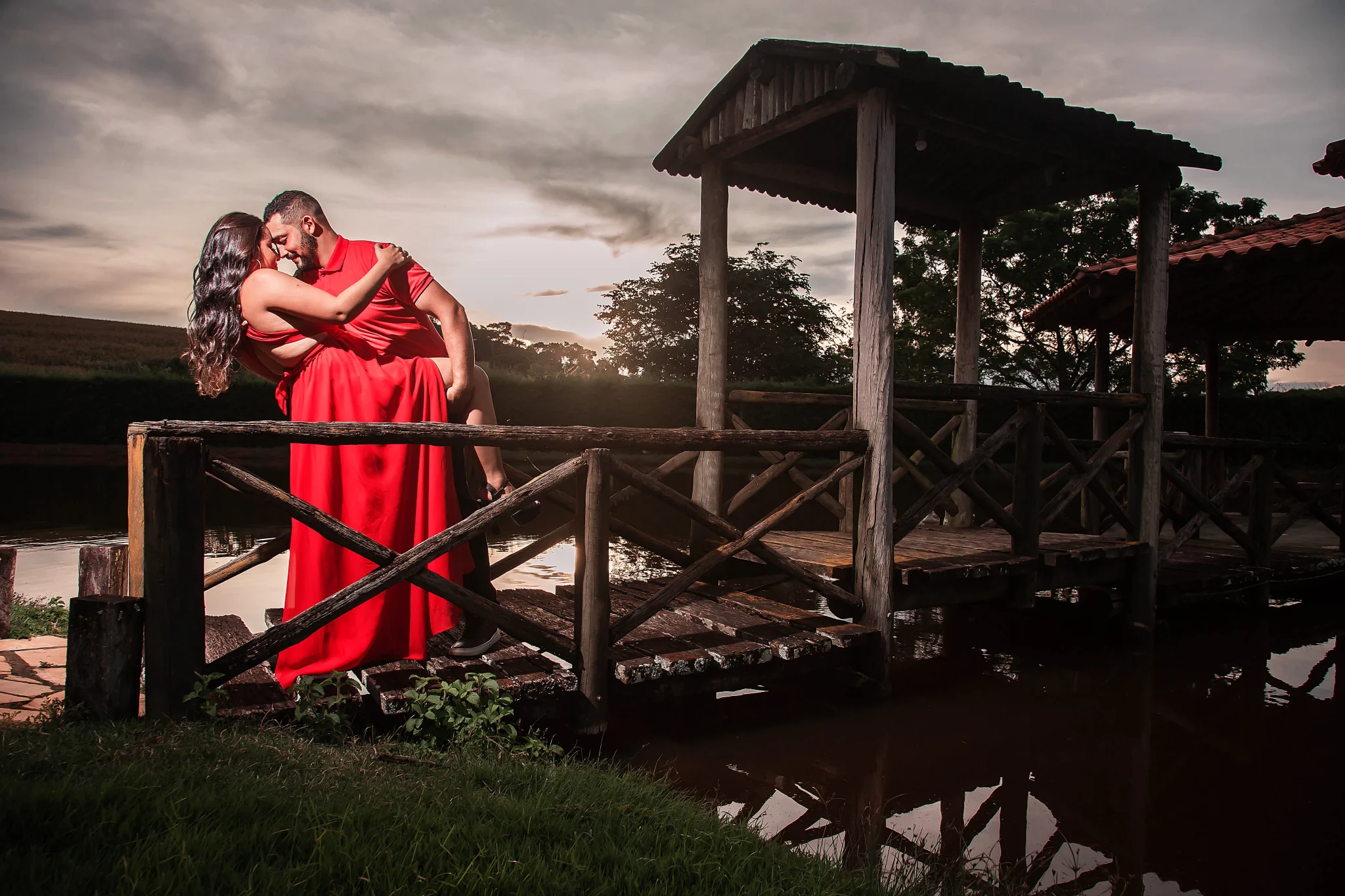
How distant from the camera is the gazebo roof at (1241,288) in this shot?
23.8 feet

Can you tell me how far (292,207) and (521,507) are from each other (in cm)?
153

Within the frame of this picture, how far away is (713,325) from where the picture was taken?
634cm

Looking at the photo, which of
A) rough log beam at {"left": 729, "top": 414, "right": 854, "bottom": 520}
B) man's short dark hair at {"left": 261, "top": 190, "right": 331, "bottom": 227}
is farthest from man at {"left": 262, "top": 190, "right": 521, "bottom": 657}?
rough log beam at {"left": 729, "top": 414, "right": 854, "bottom": 520}

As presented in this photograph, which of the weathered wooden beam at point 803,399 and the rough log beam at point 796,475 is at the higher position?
the weathered wooden beam at point 803,399

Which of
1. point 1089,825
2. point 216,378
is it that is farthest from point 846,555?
point 216,378

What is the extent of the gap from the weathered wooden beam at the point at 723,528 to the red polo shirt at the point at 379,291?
1.08m

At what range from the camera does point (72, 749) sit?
7.85 feet

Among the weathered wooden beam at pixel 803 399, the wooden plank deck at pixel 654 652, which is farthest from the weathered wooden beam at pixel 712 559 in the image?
the weathered wooden beam at pixel 803 399

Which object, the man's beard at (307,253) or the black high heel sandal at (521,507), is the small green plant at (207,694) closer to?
the black high heel sandal at (521,507)

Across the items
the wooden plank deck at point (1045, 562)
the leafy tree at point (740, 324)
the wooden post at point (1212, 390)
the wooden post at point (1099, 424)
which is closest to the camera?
the wooden plank deck at point (1045, 562)

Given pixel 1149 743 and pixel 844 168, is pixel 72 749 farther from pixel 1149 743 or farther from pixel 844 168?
pixel 844 168

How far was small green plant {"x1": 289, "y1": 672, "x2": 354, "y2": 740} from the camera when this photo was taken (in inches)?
123

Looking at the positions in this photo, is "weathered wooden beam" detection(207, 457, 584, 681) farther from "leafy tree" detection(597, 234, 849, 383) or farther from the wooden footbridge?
"leafy tree" detection(597, 234, 849, 383)

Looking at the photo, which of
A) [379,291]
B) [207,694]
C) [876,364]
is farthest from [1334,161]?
[207,694]
